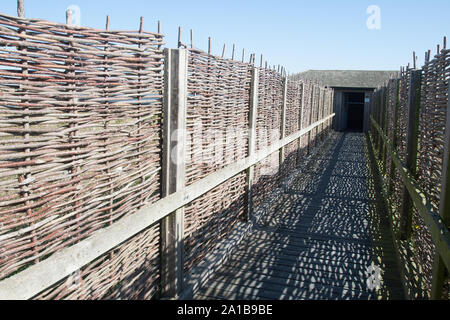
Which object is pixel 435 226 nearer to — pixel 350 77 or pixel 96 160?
pixel 96 160

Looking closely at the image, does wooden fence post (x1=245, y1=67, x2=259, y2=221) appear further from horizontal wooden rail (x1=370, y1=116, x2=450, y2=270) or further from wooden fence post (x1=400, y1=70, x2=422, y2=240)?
horizontal wooden rail (x1=370, y1=116, x2=450, y2=270)

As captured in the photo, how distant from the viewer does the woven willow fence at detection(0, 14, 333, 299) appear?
183 cm

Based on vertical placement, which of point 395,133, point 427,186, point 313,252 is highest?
point 395,133

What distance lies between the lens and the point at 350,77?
94.0 feet

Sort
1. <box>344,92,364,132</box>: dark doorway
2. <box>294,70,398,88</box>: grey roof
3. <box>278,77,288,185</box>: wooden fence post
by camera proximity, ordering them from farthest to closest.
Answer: <box>344,92,364,132</box>: dark doorway < <box>294,70,398,88</box>: grey roof < <box>278,77,288,185</box>: wooden fence post

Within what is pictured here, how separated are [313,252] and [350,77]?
1032 inches

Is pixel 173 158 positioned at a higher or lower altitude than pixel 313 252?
higher

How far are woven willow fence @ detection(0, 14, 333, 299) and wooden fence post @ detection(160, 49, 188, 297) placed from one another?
0.02 metres

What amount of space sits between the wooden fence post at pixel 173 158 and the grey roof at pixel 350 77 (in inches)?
924

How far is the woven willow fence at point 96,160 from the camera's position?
1.83m

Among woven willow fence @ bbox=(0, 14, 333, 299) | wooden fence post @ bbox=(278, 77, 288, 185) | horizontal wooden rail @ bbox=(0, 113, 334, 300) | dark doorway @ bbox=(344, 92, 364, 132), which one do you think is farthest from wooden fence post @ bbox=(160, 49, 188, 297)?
dark doorway @ bbox=(344, 92, 364, 132)

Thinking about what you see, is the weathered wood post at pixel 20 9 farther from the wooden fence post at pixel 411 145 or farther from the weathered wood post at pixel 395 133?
the weathered wood post at pixel 395 133

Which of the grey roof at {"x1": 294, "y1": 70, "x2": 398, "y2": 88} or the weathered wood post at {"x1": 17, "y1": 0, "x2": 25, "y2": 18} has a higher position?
the grey roof at {"x1": 294, "y1": 70, "x2": 398, "y2": 88}

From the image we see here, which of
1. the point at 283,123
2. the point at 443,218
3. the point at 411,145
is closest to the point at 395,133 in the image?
the point at 283,123
